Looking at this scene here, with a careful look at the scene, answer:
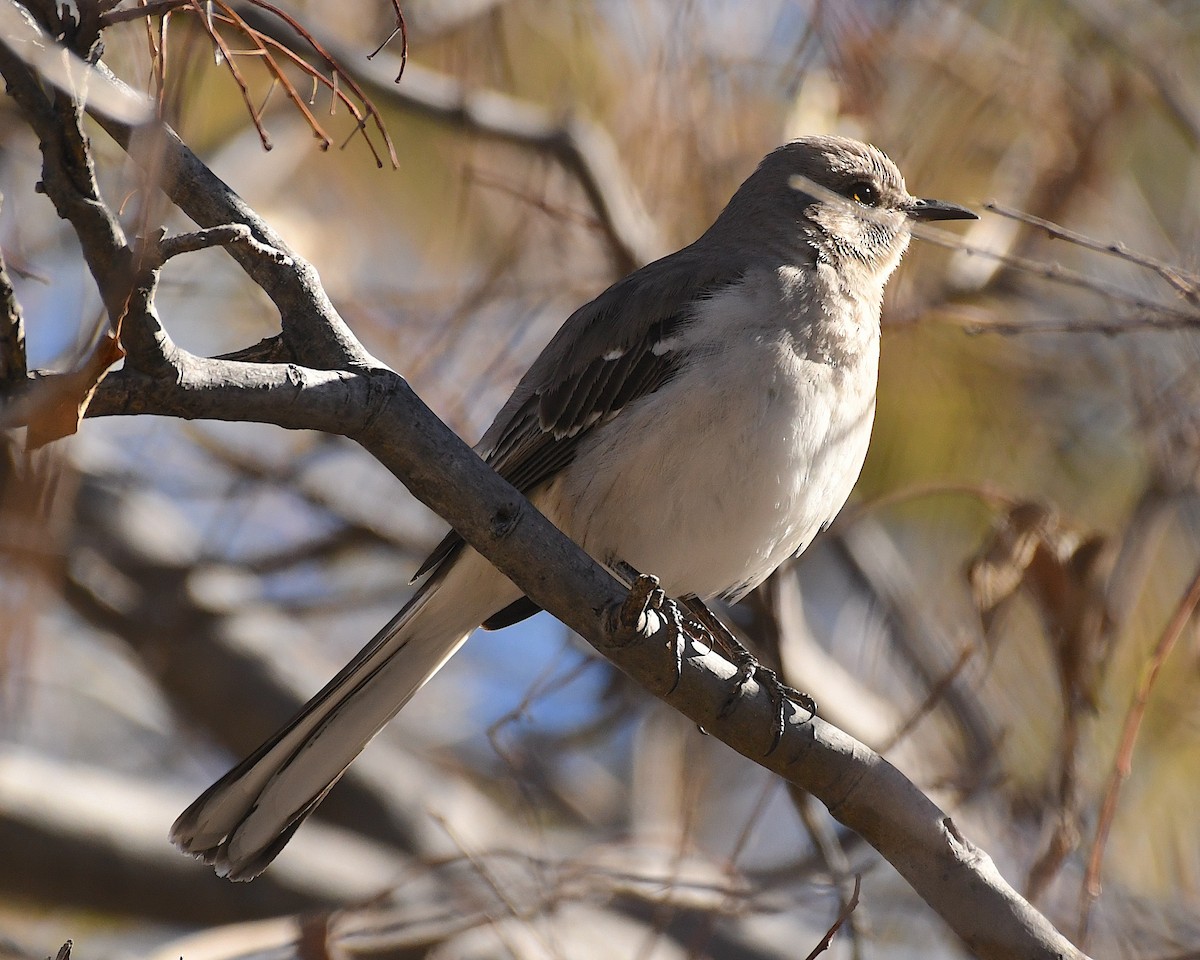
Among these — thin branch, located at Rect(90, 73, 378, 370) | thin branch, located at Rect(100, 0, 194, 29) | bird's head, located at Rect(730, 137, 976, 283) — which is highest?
bird's head, located at Rect(730, 137, 976, 283)

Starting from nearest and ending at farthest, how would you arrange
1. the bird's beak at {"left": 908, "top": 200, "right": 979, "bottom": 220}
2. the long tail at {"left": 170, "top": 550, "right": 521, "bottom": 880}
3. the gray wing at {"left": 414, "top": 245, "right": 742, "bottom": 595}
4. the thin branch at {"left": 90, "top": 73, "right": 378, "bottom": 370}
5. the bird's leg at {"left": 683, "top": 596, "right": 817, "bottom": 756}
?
the thin branch at {"left": 90, "top": 73, "right": 378, "bottom": 370}
the bird's leg at {"left": 683, "top": 596, "right": 817, "bottom": 756}
the long tail at {"left": 170, "top": 550, "right": 521, "bottom": 880}
the gray wing at {"left": 414, "top": 245, "right": 742, "bottom": 595}
the bird's beak at {"left": 908, "top": 200, "right": 979, "bottom": 220}

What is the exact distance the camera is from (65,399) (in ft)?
5.65

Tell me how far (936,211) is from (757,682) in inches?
76.9

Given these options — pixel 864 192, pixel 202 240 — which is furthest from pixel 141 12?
pixel 864 192

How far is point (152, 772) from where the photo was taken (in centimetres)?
626

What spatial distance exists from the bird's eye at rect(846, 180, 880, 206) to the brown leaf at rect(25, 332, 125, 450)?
117 inches

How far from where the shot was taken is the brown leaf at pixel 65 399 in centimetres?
172

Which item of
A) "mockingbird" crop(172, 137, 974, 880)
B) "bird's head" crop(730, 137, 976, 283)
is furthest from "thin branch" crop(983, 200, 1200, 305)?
"bird's head" crop(730, 137, 976, 283)

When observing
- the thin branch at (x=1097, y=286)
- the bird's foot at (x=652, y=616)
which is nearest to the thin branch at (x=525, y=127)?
the thin branch at (x=1097, y=286)

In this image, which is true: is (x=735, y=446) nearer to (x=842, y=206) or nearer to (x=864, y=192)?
(x=842, y=206)

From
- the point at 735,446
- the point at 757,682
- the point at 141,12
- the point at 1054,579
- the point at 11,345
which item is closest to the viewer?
the point at 141,12

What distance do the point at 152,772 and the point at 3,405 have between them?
492cm

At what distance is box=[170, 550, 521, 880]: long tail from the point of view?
3209 mm

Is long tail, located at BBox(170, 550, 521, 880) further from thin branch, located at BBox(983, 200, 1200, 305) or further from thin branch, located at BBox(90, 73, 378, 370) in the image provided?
thin branch, located at BBox(983, 200, 1200, 305)
